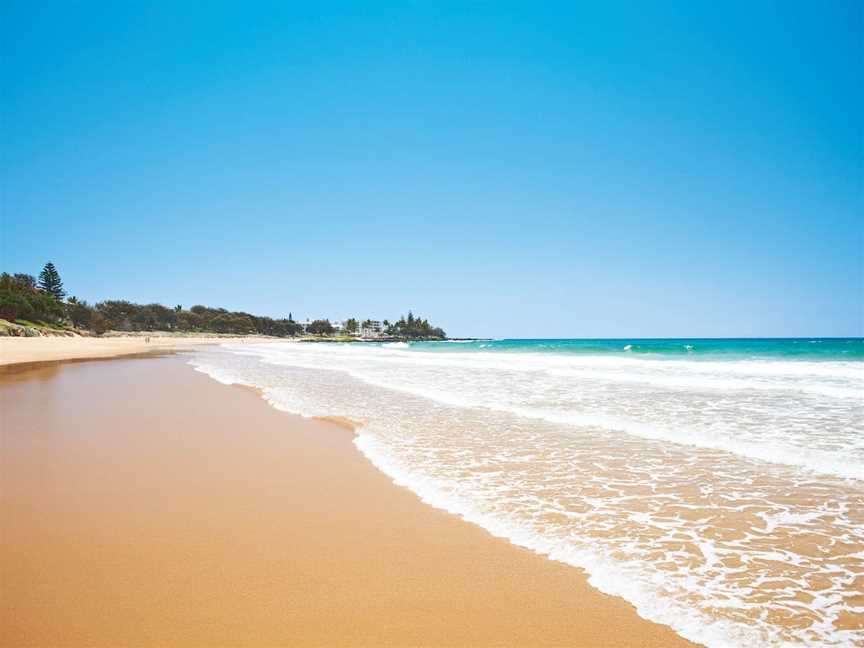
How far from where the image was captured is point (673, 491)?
236 inches

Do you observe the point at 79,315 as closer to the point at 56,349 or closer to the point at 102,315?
the point at 102,315

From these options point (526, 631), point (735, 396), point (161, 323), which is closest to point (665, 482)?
point (526, 631)

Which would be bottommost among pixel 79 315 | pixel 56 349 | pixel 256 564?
pixel 256 564

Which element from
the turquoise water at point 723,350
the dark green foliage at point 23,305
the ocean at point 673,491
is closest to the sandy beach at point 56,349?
the dark green foliage at point 23,305

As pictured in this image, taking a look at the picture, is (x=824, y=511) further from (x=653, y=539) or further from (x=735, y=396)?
(x=735, y=396)

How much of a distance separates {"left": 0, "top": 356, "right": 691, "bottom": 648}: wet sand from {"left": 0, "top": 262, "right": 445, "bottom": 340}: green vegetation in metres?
80.0

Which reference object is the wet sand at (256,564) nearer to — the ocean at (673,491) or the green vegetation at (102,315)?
the ocean at (673,491)

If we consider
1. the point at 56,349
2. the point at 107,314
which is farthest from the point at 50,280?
the point at 56,349

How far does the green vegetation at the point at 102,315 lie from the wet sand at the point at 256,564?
3150 inches

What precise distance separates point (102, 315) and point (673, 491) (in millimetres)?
128234

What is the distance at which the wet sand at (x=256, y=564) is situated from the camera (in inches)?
121

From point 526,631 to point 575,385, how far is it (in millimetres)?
16001

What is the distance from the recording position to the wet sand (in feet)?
10.1

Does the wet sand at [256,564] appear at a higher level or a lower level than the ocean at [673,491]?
lower
